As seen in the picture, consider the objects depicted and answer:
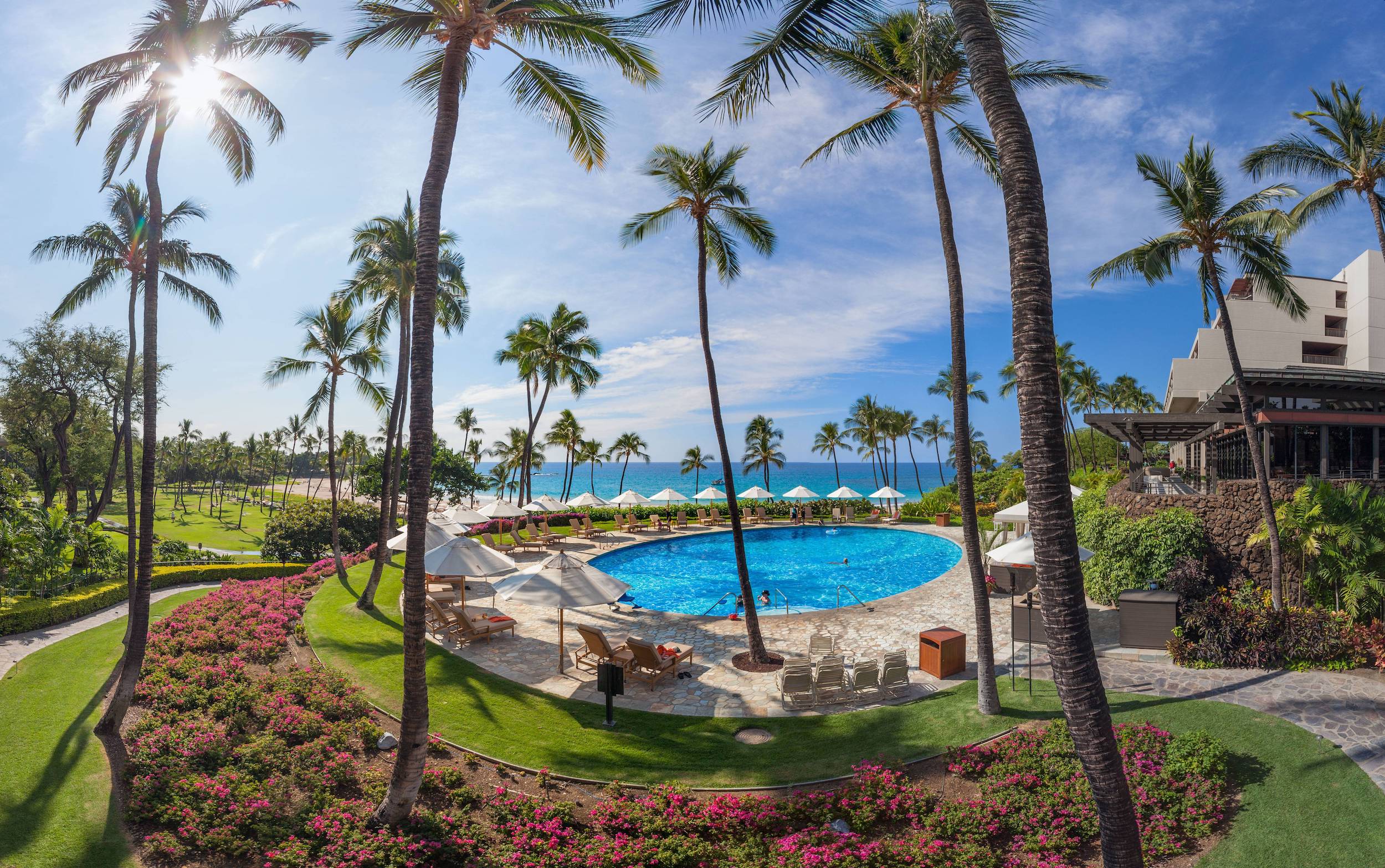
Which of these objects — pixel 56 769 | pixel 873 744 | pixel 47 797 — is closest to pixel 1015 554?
pixel 873 744

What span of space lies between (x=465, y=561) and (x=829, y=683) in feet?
25.5

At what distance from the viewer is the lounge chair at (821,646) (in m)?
12.7

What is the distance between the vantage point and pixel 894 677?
10.9 metres

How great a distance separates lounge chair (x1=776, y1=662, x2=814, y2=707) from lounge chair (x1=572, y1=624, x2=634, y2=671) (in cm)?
304

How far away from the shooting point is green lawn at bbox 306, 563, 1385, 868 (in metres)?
6.57

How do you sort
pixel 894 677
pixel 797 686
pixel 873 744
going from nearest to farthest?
pixel 873 744 < pixel 797 686 < pixel 894 677

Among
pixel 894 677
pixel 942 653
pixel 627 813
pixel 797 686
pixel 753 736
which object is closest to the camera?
pixel 627 813

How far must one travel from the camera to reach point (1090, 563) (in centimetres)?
1653

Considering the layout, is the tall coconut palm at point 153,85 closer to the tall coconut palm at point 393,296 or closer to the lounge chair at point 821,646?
the tall coconut palm at point 393,296

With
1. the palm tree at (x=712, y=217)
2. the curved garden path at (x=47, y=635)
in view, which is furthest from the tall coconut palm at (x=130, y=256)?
the palm tree at (x=712, y=217)

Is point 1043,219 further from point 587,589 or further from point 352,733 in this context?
point 352,733

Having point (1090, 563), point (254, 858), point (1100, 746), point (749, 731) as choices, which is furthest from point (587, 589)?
point (1090, 563)

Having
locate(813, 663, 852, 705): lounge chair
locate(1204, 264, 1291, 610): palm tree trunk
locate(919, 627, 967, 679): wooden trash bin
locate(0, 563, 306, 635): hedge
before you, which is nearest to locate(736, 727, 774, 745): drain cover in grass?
locate(813, 663, 852, 705): lounge chair

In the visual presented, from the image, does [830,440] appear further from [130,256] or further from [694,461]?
[130,256]
